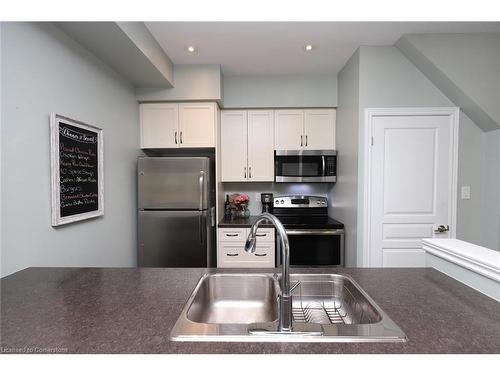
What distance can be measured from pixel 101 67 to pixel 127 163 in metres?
0.85

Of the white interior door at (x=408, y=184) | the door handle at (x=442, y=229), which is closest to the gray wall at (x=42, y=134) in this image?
the white interior door at (x=408, y=184)

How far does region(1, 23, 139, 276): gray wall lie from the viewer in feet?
4.16

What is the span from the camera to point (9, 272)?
126 centimetres

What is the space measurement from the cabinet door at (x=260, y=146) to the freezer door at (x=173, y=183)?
0.72 m

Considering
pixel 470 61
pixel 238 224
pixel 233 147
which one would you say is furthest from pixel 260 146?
pixel 470 61

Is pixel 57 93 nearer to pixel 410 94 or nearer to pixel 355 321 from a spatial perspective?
pixel 355 321

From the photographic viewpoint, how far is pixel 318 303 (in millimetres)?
1226

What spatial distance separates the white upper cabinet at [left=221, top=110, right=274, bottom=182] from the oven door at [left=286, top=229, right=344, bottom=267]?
790 millimetres

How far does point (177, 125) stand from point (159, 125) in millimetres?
200

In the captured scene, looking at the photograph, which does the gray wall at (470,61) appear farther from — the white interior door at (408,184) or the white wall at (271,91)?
the white wall at (271,91)

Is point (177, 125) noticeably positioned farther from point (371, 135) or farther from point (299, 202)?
point (371, 135)

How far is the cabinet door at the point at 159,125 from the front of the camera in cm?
279

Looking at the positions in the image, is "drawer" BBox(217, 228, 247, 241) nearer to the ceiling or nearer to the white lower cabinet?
the white lower cabinet

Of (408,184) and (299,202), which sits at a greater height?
(408,184)
